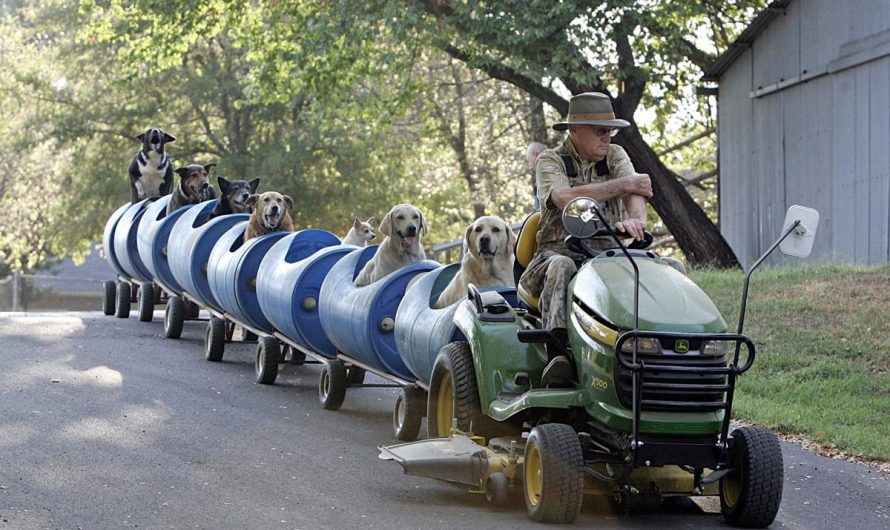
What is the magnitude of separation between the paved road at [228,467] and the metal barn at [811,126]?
30.3 feet

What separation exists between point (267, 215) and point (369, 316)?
4.58m

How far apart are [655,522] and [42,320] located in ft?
46.2

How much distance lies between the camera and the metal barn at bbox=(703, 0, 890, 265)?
68.0 feet

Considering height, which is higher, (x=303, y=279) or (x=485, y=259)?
(x=485, y=259)

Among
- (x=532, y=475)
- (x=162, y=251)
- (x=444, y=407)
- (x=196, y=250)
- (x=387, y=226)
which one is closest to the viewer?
(x=532, y=475)

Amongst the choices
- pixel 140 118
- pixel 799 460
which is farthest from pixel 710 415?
pixel 140 118

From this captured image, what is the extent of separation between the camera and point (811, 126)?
74.9ft

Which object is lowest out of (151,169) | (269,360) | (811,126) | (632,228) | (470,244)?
(269,360)

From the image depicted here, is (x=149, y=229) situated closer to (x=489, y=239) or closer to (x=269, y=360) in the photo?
(x=269, y=360)

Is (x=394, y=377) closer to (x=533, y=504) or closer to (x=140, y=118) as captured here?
(x=533, y=504)

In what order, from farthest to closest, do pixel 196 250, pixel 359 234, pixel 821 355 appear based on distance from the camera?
pixel 359 234, pixel 196 250, pixel 821 355

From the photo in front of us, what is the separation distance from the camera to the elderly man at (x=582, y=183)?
29.1ft

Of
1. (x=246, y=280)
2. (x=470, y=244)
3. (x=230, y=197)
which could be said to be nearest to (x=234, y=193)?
(x=230, y=197)

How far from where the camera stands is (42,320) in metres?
20.7
